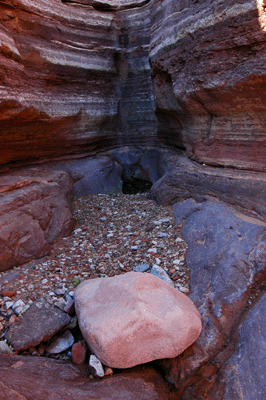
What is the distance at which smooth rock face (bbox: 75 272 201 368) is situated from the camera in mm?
1936

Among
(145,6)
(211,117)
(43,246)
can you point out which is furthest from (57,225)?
(145,6)

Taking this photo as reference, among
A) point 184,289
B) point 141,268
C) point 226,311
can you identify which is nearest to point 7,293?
point 141,268

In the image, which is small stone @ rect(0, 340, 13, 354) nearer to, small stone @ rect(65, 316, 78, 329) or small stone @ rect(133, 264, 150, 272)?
small stone @ rect(65, 316, 78, 329)

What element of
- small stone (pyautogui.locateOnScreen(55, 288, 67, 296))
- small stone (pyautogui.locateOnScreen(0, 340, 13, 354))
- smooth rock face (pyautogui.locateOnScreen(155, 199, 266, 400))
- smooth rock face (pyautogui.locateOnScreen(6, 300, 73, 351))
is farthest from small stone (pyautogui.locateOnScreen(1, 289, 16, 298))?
smooth rock face (pyautogui.locateOnScreen(155, 199, 266, 400))

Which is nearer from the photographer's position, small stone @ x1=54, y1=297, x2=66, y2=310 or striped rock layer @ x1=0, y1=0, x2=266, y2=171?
small stone @ x1=54, y1=297, x2=66, y2=310

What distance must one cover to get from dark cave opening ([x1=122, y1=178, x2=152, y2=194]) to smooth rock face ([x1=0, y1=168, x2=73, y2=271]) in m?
2.25

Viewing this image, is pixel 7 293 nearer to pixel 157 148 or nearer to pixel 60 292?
pixel 60 292

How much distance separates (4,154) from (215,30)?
10.3 ft

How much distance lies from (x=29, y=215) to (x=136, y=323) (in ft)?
6.68

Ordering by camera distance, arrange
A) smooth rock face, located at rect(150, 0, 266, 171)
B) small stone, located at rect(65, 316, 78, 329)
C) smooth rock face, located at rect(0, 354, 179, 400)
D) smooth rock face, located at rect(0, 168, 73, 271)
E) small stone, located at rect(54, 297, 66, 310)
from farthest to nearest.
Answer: smooth rock face, located at rect(0, 168, 73, 271), smooth rock face, located at rect(150, 0, 266, 171), small stone, located at rect(54, 297, 66, 310), small stone, located at rect(65, 316, 78, 329), smooth rock face, located at rect(0, 354, 179, 400)

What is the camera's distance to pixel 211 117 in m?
3.69

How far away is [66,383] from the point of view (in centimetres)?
181

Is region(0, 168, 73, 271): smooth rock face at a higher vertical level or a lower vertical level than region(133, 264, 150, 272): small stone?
higher

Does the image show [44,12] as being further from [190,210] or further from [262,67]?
[190,210]
